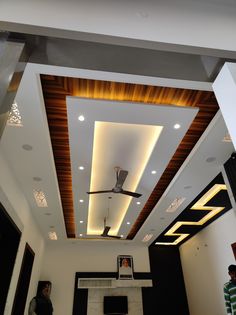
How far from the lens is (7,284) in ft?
13.8

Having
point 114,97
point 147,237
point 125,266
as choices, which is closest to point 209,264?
point 147,237

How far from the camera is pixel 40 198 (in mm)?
4898

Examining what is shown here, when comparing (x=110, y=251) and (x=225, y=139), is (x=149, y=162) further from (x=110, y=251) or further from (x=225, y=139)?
(x=110, y=251)

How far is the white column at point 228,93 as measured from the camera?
47.1 inches

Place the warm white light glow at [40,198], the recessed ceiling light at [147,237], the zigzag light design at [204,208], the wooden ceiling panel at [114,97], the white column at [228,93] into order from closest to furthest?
the white column at [228,93]
the wooden ceiling panel at [114,97]
the warm white light glow at [40,198]
the zigzag light design at [204,208]
the recessed ceiling light at [147,237]

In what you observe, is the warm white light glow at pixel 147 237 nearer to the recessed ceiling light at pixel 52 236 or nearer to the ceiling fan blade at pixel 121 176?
the recessed ceiling light at pixel 52 236

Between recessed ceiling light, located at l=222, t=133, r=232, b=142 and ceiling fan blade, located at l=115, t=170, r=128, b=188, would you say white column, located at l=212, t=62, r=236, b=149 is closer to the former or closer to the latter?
recessed ceiling light, located at l=222, t=133, r=232, b=142

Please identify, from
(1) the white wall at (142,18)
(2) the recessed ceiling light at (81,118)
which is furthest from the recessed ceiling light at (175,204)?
(1) the white wall at (142,18)

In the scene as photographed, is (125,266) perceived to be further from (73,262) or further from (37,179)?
(37,179)

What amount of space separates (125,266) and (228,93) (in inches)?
323

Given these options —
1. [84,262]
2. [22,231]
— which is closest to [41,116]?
[22,231]

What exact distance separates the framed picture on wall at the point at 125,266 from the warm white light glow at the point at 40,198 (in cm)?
445

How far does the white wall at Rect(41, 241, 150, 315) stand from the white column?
25.9 ft

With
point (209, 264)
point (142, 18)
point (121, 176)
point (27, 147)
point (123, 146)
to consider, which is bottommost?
point (209, 264)
